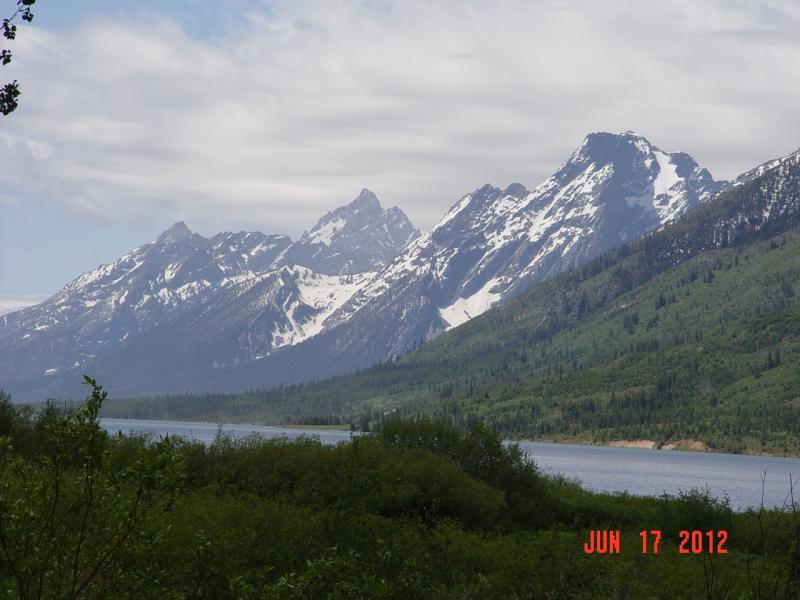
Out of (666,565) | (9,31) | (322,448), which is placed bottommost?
(666,565)

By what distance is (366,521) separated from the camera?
57.1 m

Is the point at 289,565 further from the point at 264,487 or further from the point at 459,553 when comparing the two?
the point at 264,487

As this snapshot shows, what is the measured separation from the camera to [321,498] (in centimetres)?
6675

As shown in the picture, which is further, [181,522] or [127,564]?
[181,522]

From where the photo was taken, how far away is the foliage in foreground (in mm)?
23984

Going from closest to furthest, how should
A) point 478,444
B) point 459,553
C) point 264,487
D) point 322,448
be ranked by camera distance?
point 459,553 → point 264,487 → point 322,448 → point 478,444

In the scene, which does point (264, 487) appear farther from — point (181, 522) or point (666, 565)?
point (666, 565)

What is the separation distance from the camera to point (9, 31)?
24.9 metres

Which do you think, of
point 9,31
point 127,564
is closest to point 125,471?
point 9,31

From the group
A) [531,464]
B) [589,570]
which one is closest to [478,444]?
[531,464]

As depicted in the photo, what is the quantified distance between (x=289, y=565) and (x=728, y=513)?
42.7 meters

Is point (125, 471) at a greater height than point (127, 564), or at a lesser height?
greater

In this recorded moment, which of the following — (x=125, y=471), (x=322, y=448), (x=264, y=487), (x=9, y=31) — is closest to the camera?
(x=125, y=471)

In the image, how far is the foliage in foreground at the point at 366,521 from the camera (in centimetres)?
2398
